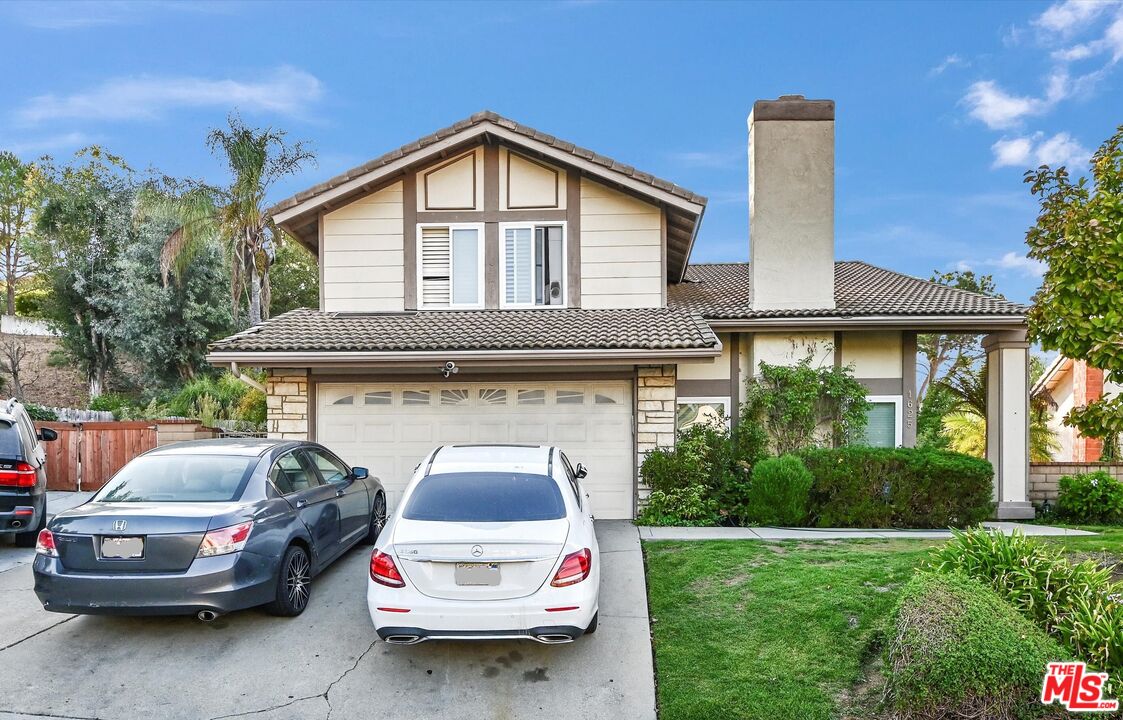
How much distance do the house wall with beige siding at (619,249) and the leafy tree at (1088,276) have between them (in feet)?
18.7

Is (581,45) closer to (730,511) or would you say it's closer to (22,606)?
(730,511)

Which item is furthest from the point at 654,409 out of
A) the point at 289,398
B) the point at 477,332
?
the point at 289,398

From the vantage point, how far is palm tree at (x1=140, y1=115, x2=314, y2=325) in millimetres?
19328

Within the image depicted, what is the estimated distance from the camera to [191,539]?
201 inches

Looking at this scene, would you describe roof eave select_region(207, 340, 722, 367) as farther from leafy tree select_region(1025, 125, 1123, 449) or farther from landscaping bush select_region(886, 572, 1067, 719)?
landscaping bush select_region(886, 572, 1067, 719)

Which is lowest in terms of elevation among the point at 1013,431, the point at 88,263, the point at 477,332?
the point at 1013,431

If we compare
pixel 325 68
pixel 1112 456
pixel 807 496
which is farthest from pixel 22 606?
pixel 1112 456

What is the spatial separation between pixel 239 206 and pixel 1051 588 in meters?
20.6

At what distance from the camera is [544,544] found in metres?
4.79

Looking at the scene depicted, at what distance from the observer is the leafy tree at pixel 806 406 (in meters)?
11.0

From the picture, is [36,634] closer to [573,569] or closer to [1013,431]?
[573,569]

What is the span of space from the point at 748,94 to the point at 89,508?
11968mm

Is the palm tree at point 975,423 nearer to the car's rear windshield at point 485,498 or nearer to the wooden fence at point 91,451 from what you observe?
the car's rear windshield at point 485,498

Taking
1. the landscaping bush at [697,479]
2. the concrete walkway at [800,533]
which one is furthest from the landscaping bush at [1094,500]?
the landscaping bush at [697,479]
